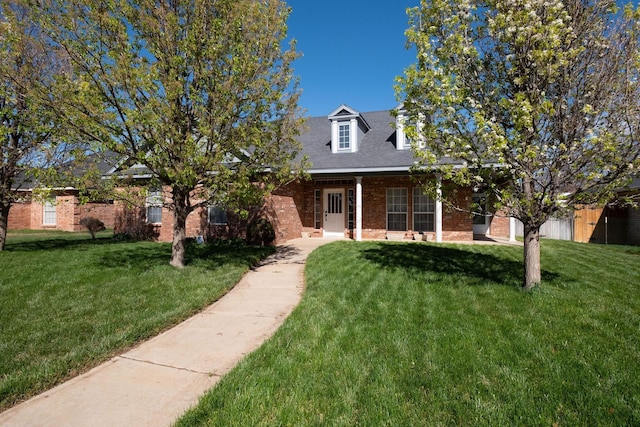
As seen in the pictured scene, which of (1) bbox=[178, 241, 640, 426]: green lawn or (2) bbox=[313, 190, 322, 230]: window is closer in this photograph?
(1) bbox=[178, 241, 640, 426]: green lawn

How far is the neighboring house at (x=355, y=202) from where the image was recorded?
558 inches

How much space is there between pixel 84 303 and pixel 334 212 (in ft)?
38.1

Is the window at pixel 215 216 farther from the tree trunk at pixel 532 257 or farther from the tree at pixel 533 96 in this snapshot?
the tree trunk at pixel 532 257

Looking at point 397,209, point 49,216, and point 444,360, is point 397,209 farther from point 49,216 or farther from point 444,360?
point 49,216

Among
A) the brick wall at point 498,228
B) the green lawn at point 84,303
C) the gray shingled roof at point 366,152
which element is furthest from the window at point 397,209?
the green lawn at point 84,303

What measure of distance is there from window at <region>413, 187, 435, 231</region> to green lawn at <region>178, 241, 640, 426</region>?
25.9 feet

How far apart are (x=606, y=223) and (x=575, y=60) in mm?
13281

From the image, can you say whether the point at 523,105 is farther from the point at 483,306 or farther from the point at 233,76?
the point at 233,76

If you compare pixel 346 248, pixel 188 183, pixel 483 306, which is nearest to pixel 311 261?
pixel 346 248

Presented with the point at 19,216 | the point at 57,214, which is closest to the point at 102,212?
the point at 57,214

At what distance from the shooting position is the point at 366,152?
50.0 feet

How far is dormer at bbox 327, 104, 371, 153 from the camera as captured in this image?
15528mm

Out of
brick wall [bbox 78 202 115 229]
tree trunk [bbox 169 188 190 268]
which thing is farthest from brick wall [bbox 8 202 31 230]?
tree trunk [bbox 169 188 190 268]

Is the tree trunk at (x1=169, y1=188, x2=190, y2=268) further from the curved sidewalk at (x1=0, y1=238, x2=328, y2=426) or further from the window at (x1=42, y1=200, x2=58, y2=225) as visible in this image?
the window at (x1=42, y1=200, x2=58, y2=225)
